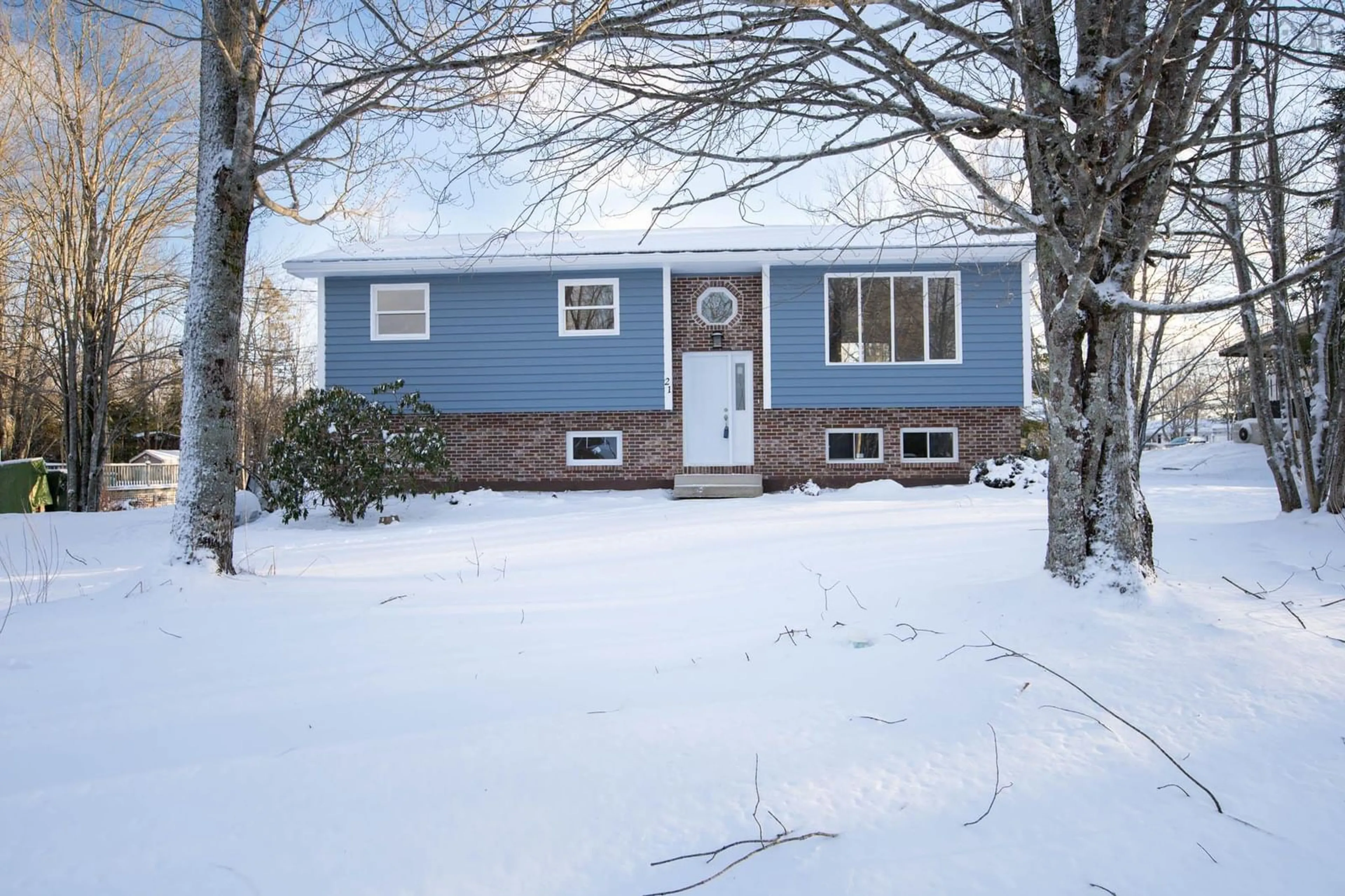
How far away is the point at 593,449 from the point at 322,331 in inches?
190

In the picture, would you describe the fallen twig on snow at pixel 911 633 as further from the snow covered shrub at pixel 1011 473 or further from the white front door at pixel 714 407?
the white front door at pixel 714 407

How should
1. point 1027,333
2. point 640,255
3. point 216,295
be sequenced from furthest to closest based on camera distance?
point 1027,333 → point 640,255 → point 216,295

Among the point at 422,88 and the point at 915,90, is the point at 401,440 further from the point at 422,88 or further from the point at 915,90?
the point at 915,90

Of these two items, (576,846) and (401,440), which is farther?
(401,440)

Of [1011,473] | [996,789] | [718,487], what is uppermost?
[1011,473]

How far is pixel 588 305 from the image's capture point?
41.0ft

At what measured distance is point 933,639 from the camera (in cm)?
308

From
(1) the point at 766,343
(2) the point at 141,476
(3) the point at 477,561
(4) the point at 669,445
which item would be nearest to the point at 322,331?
(4) the point at 669,445

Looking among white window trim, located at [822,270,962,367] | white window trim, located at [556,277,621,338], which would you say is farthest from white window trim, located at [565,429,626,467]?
white window trim, located at [822,270,962,367]

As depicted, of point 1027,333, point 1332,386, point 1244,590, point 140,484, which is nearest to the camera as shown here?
point 1244,590

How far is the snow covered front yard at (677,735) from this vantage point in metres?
1.70

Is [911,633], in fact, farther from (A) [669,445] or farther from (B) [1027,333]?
(B) [1027,333]

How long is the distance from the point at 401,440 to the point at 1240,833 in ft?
30.0

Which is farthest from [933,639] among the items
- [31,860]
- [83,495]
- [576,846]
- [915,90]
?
[83,495]
